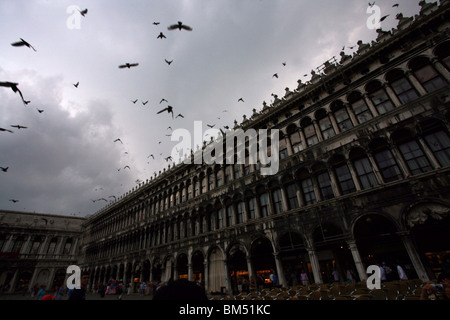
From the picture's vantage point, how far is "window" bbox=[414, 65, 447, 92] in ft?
45.5

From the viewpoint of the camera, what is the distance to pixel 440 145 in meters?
12.9

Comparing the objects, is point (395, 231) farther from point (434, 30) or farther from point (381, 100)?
point (434, 30)

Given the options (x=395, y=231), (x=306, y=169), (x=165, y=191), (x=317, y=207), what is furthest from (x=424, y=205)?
(x=165, y=191)

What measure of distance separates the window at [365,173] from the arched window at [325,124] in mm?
3174

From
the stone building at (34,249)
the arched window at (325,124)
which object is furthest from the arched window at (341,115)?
the stone building at (34,249)

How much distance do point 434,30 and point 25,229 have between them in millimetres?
69654

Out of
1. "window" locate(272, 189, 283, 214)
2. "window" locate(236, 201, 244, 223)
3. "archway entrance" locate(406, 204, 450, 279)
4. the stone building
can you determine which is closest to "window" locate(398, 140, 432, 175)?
"archway entrance" locate(406, 204, 450, 279)

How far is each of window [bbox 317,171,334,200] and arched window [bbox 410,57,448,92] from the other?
27.8 feet

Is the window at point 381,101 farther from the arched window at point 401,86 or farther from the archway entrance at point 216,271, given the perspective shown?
the archway entrance at point 216,271

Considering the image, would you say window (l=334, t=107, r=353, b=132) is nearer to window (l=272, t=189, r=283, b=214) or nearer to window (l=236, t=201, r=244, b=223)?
window (l=272, t=189, r=283, b=214)

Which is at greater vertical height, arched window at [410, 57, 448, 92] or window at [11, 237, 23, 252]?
arched window at [410, 57, 448, 92]

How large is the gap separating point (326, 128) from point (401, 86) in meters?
5.54

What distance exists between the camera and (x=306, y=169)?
17.8 m

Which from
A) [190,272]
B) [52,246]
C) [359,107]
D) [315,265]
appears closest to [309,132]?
[359,107]
